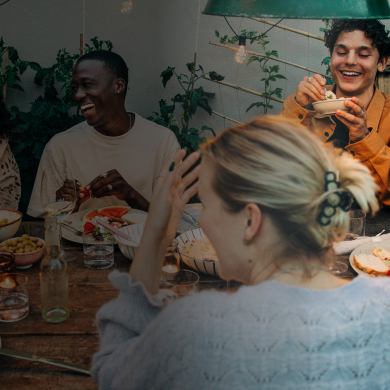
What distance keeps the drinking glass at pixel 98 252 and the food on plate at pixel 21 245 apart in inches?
6.6

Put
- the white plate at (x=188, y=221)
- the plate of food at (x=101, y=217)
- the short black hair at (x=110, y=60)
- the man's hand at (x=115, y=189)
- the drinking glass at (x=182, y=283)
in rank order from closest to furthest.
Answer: the drinking glass at (x=182, y=283), the plate of food at (x=101, y=217), the white plate at (x=188, y=221), the man's hand at (x=115, y=189), the short black hair at (x=110, y=60)

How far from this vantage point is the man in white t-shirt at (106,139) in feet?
8.04

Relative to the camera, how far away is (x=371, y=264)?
4.81ft

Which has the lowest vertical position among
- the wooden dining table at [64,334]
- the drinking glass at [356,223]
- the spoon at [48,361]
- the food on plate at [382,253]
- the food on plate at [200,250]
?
the wooden dining table at [64,334]

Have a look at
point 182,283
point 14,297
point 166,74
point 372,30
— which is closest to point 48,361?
point 14,297

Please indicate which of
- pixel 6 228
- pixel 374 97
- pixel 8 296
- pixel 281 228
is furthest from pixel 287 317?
pixel 374 97

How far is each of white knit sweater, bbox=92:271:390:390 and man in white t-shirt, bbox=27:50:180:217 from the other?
1725 mm

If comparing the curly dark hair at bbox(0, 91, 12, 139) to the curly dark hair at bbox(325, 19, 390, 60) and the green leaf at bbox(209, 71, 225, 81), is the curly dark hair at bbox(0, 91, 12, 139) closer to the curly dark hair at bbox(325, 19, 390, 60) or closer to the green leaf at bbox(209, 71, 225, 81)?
the green leaf at bbox(209, 71, 225, 81)

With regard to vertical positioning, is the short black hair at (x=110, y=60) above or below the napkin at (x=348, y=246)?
above

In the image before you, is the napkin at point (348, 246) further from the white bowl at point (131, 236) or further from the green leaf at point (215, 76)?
the green leaf at point (215, 76)

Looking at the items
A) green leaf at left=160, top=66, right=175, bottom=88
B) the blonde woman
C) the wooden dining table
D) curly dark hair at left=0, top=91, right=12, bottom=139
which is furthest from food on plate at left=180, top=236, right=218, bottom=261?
A: green leaf at left=160, top=66, right=175, bottom=88

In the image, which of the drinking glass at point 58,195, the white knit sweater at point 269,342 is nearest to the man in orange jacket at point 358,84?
the drinking glass at point 58,195

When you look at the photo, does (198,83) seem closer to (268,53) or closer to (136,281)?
(268,53)

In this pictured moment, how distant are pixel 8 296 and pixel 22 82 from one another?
2.67 meters
